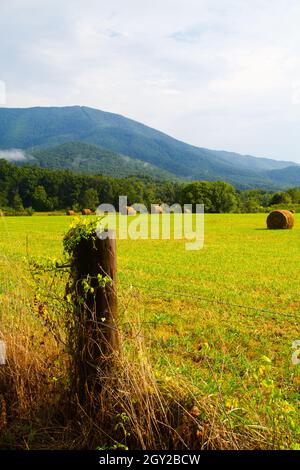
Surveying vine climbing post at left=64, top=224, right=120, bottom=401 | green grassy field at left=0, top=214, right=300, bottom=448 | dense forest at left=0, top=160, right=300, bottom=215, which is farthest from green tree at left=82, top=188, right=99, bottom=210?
vine climbing post at left=64, top=224, right=120, bottom=401

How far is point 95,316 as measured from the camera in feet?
11.6

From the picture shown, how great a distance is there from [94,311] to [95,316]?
4 cm

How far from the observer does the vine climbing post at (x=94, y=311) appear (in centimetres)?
353

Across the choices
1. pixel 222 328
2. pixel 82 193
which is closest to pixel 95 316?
pixel 222 328

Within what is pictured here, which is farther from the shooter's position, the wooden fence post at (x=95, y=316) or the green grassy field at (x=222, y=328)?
the wooden fence post at (x=95, y=316)

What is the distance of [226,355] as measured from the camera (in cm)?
576

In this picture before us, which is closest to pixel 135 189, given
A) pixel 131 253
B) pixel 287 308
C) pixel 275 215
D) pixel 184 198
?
pixel 184 198

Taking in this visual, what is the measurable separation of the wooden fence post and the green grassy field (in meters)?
0.20

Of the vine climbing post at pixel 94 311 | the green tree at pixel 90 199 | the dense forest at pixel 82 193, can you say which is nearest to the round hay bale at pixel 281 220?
the vine climbing post at pixel 94 311

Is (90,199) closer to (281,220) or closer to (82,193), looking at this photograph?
(82,193)

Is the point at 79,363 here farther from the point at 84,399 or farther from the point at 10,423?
the point at 10,423

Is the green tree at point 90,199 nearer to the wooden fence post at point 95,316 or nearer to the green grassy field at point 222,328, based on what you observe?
the green grassy field at point 222,328

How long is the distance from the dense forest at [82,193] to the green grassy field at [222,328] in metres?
66.4

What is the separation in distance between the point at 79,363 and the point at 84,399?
11.1 inches
